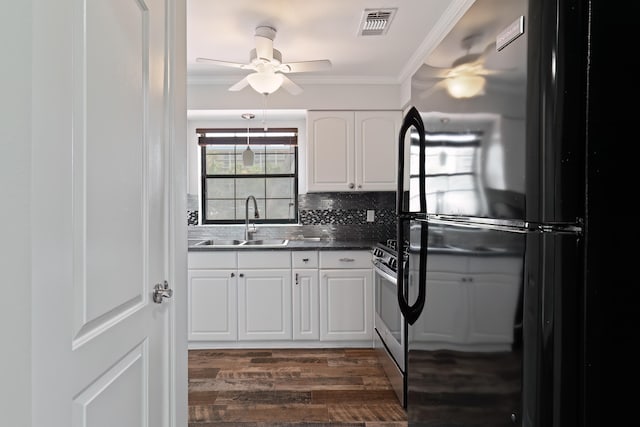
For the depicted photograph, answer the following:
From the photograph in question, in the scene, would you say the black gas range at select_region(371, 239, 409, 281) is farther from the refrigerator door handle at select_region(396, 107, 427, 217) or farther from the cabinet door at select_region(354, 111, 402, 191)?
the refrigerator door handle at select_region(396, 107, 427, 217)

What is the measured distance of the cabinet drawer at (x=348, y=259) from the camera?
343 centimetres

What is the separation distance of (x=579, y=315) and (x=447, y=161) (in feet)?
1.60

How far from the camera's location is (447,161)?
1.04 metres

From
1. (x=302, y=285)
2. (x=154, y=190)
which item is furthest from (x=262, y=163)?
(x=154, y=190)

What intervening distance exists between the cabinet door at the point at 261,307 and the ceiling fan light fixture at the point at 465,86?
8.66 feet

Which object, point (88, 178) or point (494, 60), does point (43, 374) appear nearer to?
point (88, 178)

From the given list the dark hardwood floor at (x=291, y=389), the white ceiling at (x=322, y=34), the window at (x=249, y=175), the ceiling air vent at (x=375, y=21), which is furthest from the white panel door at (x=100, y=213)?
the window at (x=249, y=175)

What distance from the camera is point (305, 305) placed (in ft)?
11.2

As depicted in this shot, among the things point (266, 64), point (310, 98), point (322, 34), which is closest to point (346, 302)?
point (310, 98)

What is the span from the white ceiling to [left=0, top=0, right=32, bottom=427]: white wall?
196 centimetres

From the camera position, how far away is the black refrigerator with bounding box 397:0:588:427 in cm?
68

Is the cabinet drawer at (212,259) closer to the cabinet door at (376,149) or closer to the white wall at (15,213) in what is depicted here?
the cabinet door at (376,149)

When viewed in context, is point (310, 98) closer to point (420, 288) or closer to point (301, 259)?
point (301, 259)

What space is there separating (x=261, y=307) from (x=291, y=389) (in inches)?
34.7
